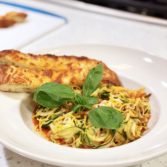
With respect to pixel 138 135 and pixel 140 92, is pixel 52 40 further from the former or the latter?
pixel 138 135

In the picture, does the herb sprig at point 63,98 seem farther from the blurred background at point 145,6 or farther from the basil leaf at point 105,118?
the blurred background at point 145,6

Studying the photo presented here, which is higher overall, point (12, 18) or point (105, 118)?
point (105, 118)

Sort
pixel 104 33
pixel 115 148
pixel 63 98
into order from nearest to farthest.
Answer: pixel 115 148 < pixel 63 98 < pixel 104 33

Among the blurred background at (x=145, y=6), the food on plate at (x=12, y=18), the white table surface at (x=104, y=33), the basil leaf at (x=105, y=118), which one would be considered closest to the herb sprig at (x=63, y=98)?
the basil leaf at (x=105, y=118)

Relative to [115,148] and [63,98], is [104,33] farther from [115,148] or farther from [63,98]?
[115,148]

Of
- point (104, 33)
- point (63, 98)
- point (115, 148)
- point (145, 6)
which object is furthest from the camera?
point (145, 6)

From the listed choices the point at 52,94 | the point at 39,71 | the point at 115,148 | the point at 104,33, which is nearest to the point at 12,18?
the point at 104,33
